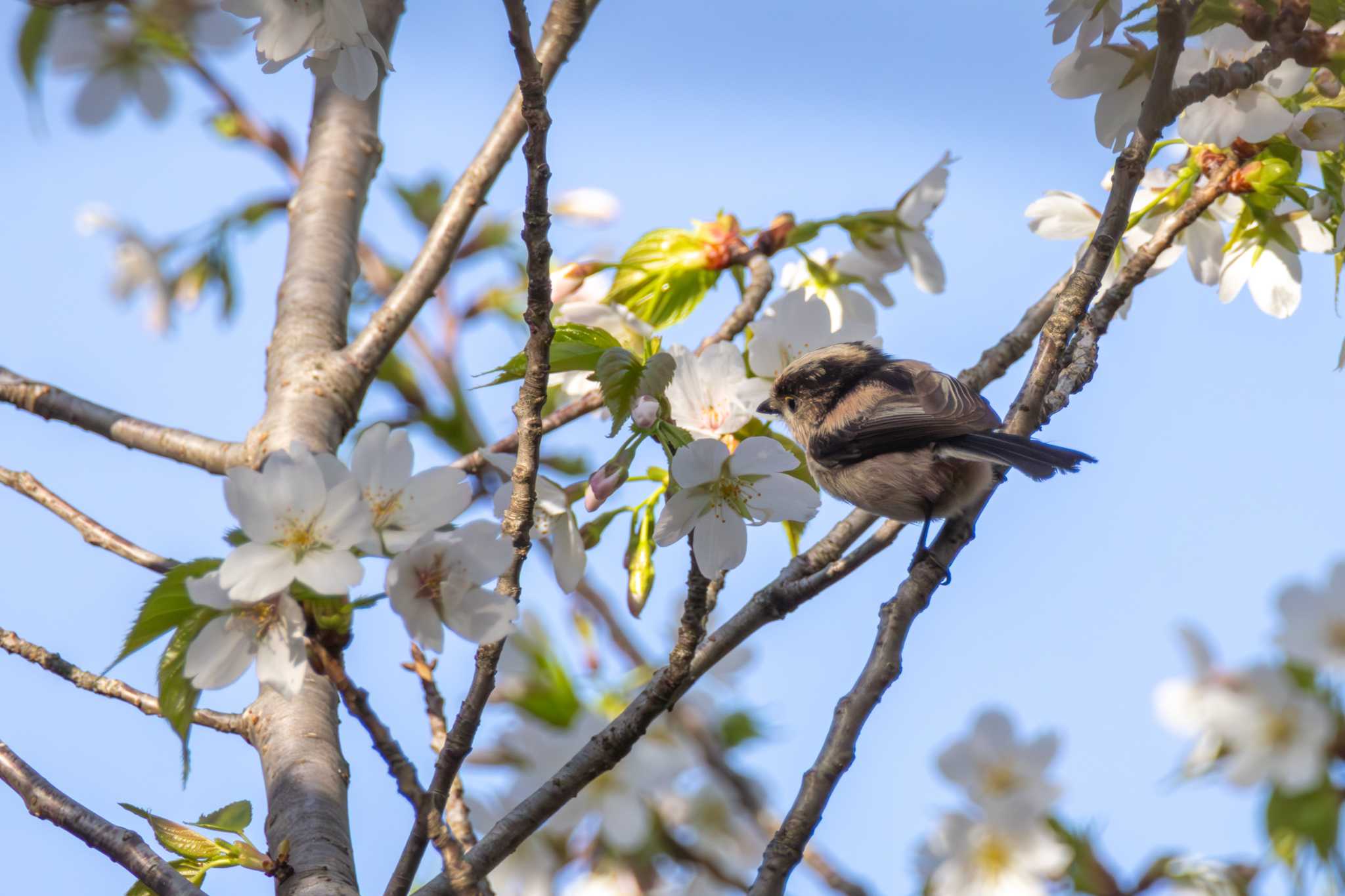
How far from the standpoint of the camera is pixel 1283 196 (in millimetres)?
A: 2672

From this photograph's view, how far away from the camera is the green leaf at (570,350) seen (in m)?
2.18

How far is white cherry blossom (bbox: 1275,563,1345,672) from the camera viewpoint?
5.02 ft

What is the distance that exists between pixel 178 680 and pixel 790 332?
4.73ft

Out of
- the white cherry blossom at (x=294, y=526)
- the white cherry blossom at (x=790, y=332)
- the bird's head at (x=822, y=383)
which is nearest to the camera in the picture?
the white cherry blossom at (x=294, y=526)

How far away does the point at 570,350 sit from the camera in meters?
2.18

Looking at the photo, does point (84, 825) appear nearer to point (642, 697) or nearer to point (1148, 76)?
point (642, 697)

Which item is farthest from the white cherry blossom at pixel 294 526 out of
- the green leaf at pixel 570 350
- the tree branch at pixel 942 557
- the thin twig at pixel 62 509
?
the thin twig at pixel 62 509

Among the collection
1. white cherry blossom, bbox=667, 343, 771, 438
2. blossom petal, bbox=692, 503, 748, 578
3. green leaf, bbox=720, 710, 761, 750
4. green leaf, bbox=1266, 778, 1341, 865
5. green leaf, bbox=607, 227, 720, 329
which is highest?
green leaf, bbox=607, 227, 720, 329

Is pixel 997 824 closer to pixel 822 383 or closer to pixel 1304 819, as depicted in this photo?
pixel 1304 819

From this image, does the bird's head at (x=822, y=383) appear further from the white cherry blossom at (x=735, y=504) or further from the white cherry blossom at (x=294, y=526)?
the white cherry blossom at (x=294, y=526)

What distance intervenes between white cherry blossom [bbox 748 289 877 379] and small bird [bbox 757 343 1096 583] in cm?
4

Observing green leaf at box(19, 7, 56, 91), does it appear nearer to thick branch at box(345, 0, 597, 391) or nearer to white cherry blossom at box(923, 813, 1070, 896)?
thick branch at box(345, 0, 597, 391)

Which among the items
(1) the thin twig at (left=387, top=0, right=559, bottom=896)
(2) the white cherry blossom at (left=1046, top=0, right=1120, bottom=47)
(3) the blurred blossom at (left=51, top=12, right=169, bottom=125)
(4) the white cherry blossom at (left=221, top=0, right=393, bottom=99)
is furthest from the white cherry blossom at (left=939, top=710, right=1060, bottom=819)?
(3) the blurred blossom at (left=51, top=12, right=169, bottom=125)

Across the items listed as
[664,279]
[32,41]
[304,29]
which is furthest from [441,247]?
[304,29]
